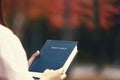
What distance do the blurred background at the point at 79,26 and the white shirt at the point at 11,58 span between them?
1259 mm

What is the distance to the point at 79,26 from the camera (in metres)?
2.16

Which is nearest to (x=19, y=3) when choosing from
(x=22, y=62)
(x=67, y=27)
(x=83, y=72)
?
(x=67, y=27)

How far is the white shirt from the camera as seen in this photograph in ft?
2.88

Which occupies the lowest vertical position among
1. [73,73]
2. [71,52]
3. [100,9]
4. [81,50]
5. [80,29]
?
[73,73]

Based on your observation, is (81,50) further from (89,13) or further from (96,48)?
(89,13)

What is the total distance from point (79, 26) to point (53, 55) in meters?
1.00

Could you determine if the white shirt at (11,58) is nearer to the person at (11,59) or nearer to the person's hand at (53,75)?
the person at (11,59)

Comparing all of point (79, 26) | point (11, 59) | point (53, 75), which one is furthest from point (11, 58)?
point (79, 26)

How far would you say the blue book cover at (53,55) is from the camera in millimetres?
1159

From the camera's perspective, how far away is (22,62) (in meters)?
0.91

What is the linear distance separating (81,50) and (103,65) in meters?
0.20

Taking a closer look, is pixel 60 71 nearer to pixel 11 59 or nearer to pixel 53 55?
pixel 53 55

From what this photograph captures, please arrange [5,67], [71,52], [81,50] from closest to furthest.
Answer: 1. [5,67]
2. [71,52]
3. [81,50]

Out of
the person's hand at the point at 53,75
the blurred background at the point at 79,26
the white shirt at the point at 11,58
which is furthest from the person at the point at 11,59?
the blurred background at the point at 79,26
